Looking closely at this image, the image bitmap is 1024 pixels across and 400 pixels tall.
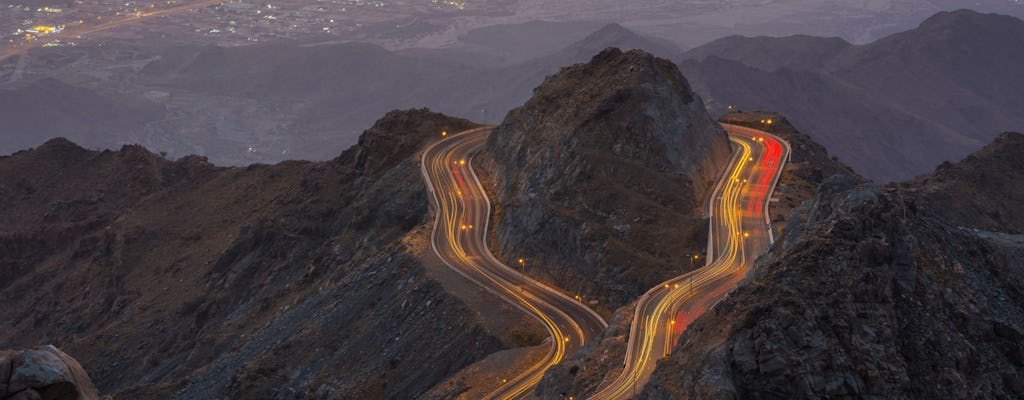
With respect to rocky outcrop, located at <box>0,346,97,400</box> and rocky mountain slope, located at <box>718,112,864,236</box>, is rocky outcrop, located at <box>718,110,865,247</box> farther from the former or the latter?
rocky outcrop, located at <box>0,346,97,400</box>

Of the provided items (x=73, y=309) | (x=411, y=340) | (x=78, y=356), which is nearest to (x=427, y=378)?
(x=411, y=340)

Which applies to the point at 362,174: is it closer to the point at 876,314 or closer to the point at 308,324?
the point at 308,324

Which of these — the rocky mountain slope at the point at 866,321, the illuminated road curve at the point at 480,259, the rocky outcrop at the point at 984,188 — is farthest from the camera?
the rocky outcrop at the point at 984,188

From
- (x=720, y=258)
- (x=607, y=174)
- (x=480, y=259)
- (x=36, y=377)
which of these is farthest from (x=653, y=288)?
(x=36, y=377)

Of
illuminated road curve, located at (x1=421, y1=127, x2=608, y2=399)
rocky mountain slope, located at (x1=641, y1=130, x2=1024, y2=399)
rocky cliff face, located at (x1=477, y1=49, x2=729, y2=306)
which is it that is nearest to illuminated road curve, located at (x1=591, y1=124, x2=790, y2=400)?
rocky cliff face, located at (x1=477, y1=49, x2=729, y2=306)

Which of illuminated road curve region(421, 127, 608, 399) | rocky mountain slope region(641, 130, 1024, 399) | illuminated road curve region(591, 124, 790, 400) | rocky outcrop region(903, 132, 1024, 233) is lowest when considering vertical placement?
rocky outcrop region(903, 132, 1024, 233)

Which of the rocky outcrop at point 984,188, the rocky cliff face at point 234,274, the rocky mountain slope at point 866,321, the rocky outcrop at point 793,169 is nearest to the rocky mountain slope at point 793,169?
the rocky outcrop at point 793,169

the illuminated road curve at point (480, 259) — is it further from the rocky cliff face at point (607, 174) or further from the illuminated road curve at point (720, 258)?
the illuminated road curve at point (720, 258)
